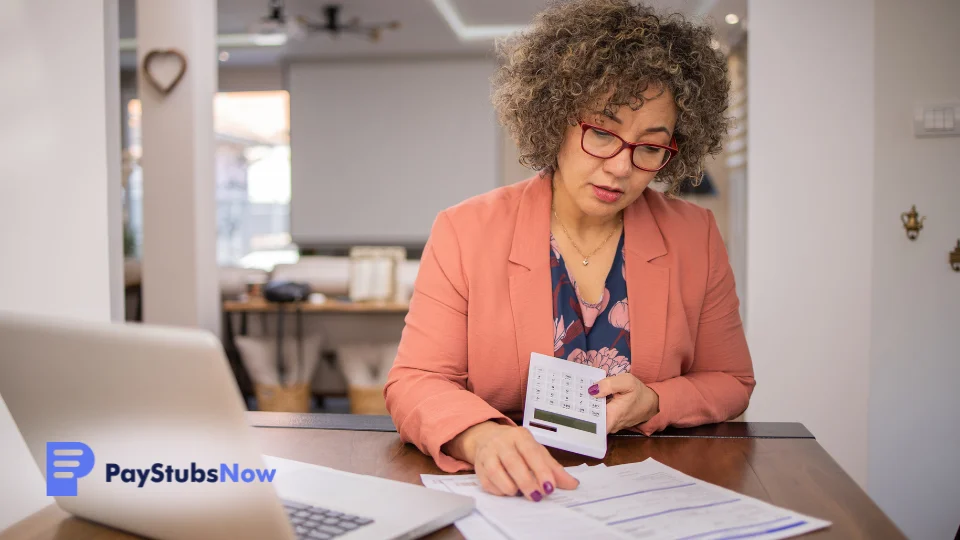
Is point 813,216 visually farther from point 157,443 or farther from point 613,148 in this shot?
point 157,443

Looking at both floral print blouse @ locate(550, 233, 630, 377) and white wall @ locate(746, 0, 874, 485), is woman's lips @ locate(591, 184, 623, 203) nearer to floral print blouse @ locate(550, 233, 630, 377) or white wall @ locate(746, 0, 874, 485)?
floral print blouse @ locate(550, 233, 630, 377)

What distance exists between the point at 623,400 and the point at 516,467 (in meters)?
0.32

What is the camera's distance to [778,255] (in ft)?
8.79

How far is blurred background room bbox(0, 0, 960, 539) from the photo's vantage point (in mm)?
1197

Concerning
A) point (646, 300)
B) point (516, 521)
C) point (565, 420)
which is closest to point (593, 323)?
point (646, 300)

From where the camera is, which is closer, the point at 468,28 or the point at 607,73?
the point at 607,73

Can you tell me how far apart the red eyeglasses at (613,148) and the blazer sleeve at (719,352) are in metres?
0.20

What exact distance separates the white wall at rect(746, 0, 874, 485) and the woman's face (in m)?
1.47

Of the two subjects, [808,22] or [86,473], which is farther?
[808,22]

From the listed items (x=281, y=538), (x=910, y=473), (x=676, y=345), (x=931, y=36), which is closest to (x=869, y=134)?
(x=931, y=36)

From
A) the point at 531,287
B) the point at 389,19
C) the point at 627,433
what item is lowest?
the point at 627,433

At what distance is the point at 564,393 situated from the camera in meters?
1.18

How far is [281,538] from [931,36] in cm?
258

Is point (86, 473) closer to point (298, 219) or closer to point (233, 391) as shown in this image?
point (233, 391)
